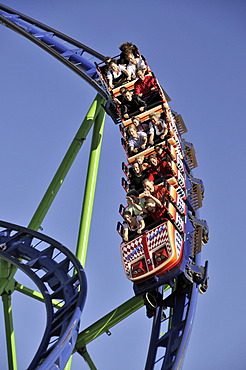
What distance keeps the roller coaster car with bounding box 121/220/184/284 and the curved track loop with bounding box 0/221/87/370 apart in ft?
1.98

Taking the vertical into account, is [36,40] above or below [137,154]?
above

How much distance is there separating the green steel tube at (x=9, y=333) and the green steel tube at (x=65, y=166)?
4.23 feet

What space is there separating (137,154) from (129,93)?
1124mm

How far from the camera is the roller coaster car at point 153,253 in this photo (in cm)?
930

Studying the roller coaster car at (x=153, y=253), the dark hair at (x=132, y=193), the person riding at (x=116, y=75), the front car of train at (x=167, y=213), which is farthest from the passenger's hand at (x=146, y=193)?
the person riding at (x=116, y=75)

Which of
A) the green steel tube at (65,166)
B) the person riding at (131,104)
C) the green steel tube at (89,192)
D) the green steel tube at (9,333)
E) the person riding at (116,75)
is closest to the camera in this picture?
the green steel tube at (9,333)

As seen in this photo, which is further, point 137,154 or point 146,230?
point 137,154

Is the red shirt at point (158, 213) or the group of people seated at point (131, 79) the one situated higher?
the group of people seated at point (131, 79)

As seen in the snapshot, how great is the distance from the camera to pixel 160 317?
9.79m

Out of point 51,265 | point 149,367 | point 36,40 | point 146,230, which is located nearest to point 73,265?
point 51,265

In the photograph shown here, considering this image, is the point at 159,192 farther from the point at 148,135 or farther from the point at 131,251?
the point at 148,135

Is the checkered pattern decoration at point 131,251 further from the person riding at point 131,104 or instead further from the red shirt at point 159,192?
the person riding at point 131,104

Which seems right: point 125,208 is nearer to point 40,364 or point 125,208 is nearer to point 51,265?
point 51,265

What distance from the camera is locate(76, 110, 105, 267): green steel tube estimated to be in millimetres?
12047
